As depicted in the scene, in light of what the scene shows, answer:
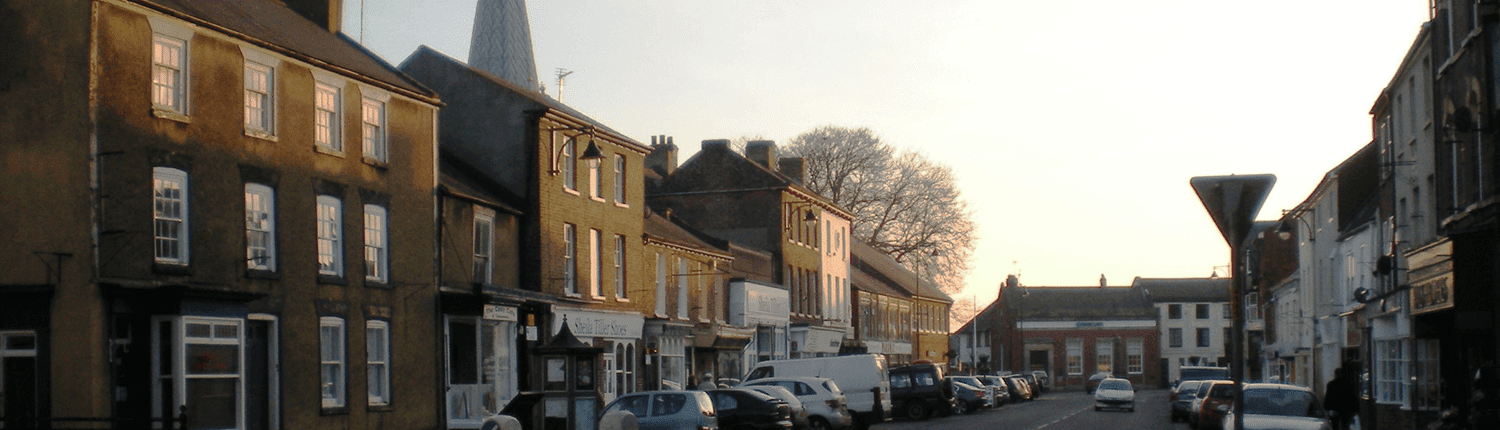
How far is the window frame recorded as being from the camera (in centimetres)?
2822

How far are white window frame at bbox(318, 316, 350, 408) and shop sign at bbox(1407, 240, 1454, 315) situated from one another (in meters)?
19.4

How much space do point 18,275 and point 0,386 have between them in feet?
4.95

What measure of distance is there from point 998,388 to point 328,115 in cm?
4228

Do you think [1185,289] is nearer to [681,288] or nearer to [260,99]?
[681,288]

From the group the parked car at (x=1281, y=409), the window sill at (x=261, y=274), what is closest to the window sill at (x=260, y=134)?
the window sill at (x=261, y=274)

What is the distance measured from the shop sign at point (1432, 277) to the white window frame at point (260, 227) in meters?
19.9

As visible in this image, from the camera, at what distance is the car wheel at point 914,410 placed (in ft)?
153

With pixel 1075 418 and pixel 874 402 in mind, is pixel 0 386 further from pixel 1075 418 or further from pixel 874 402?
pixel 1075 418

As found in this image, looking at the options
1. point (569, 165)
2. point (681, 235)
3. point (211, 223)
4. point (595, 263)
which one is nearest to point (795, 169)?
point (681, 235)

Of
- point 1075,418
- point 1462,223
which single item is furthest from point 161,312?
point 1075,418

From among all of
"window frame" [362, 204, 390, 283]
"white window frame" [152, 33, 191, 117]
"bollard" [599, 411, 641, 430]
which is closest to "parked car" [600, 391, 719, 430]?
"bollard" [599, 411, 641, 430]

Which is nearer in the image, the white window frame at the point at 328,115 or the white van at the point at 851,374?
the white window frame at the point at 328,115

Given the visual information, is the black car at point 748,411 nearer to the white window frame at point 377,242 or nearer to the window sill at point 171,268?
Answer: the white window frame at point 377,242

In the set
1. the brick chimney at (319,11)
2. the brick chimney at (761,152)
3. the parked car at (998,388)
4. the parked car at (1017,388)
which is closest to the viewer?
the brick chimney at (319,11)
